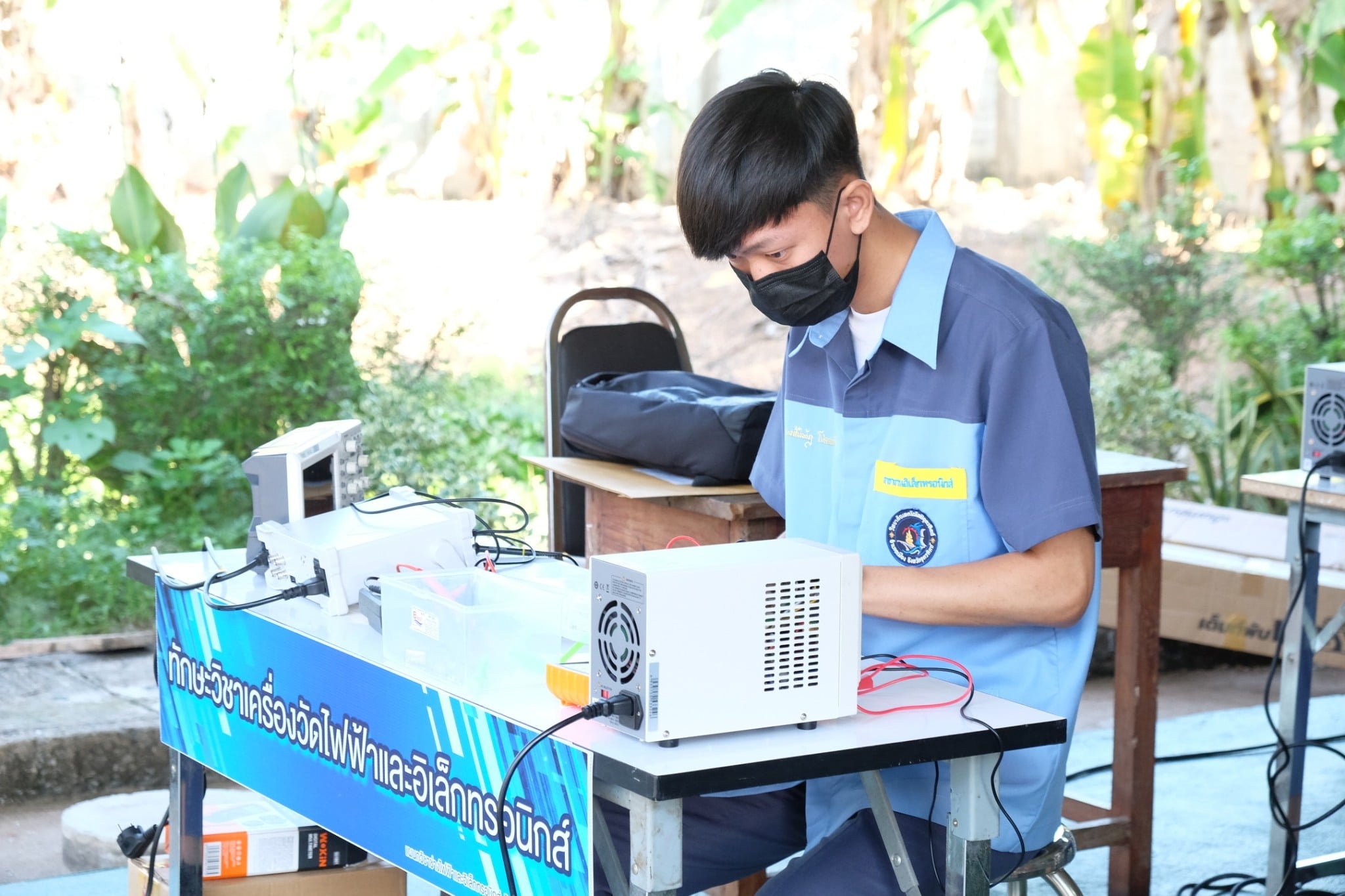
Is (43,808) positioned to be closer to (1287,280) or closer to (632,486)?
(632,486)

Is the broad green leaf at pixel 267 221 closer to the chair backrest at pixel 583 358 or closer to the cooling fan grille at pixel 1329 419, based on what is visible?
the chair backrest at pixel 583 358

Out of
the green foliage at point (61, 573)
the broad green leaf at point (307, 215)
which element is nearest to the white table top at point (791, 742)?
the green foliage at point (61, 573)

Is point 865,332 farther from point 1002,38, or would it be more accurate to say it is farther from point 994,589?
point 1002,38

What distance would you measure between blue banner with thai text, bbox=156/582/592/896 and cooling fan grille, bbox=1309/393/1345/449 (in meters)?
2.03

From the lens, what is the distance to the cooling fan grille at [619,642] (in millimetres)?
1503

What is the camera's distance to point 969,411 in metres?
1.90

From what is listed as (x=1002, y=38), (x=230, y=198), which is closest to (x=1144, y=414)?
(x=1002, y=38)

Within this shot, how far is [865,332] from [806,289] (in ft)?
0.55

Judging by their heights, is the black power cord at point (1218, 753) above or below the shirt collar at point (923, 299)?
below

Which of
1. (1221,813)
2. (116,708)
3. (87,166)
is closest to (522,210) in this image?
(87,166)

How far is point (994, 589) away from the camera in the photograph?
1831 millimetres

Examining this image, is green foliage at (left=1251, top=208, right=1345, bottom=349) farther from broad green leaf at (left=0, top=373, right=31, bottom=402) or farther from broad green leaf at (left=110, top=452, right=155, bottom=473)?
broad green leaf at (left=0, top=373, right=31, bottom=402)

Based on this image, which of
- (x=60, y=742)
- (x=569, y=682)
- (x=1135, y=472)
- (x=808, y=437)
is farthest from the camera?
(x=60, y=742)

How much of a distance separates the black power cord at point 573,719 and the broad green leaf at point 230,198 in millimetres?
3986
